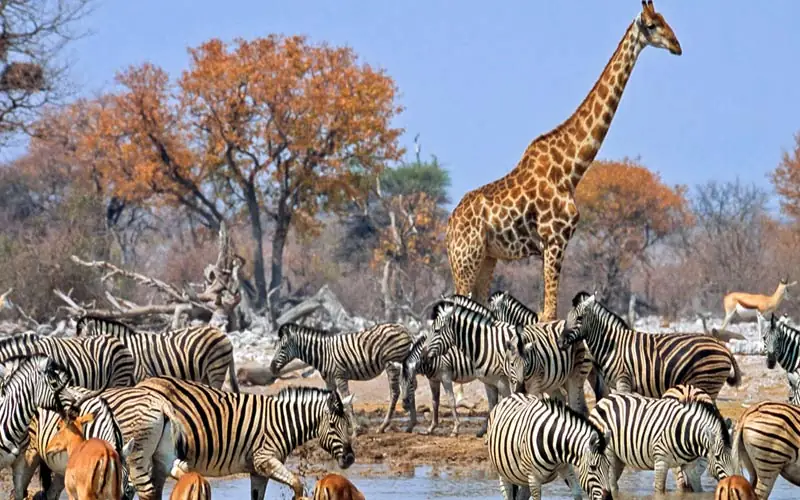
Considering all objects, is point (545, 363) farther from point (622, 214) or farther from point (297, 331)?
point (622, 214)

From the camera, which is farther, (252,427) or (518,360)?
(518,360)

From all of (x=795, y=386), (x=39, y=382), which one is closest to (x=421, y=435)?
(x=795, y=386)

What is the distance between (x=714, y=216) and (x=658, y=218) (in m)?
13.4

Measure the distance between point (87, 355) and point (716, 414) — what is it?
19.4ft

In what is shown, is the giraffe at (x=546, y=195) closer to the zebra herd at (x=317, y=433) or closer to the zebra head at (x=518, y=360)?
the zebra head at (x=518, y=360)

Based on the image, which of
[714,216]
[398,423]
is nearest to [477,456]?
[398,423]

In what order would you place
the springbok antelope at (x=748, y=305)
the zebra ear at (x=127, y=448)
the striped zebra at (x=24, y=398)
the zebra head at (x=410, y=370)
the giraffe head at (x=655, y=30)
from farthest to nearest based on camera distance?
1. the springbok antelope at (x=748, y=305)
2. the giraffe head at (x=655, y=30)
3. the zebra head at (x=410, y=370)
4. the striped zebra at (x=24, y=398)
5. the zebra ear at (x=127, y=448)

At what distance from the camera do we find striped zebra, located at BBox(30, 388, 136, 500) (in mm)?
9047

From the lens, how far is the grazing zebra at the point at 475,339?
48.7ft

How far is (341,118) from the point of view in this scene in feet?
132

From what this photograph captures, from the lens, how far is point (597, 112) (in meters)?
17.1

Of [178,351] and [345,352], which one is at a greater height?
[345,352]

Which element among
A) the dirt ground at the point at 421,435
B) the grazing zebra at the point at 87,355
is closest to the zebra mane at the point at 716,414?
the dirt ground at the point at 421,435

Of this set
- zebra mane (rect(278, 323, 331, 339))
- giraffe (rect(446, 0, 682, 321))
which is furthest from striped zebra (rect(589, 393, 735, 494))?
zebra mane (rect(278, 323, 331, 339))
